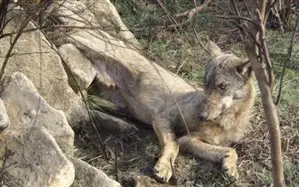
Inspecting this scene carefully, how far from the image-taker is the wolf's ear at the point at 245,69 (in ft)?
18.6

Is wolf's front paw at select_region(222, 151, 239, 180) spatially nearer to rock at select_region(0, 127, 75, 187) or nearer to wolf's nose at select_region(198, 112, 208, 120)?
wolf's nose at select_region(198, 112, 208, 120)

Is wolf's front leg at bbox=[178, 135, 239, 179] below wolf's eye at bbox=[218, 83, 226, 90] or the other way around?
below

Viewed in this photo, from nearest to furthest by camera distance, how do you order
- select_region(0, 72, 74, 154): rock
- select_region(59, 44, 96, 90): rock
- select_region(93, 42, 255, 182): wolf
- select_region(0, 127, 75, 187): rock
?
select_region(0, 127, 75, 187): rock
select_region(0, 72, 74, 154): rock
select_region(93, 42, 255, 182): wolf
select_region(59, 44, 96, 90): rock

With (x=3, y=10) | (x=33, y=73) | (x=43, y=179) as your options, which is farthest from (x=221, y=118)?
(x=3, y=10)

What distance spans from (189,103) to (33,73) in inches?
55.5

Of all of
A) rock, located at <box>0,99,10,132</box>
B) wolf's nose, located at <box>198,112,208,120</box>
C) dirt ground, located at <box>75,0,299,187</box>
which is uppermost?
rock, located at <box>0,99,10,132</box>

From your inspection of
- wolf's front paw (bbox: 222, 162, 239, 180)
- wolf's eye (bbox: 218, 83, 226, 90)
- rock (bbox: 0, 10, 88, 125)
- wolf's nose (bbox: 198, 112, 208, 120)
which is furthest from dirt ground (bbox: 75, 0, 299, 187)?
wolf's eye (bbox: 218, 83, 226, 90)

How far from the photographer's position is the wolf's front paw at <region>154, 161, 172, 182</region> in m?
5.12

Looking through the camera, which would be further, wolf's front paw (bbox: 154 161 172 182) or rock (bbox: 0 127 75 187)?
wolf's front paw (bbox: 154 161 172 182)

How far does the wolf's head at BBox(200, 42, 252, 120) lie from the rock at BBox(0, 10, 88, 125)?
1028 millimetres

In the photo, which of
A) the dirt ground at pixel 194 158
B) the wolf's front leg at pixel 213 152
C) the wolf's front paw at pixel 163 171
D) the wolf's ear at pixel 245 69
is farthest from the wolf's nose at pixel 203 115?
the wolf's front paw at pixel 163 171

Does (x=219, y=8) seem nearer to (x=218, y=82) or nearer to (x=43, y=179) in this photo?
(x=218, y=82)

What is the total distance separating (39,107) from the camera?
4816 mm

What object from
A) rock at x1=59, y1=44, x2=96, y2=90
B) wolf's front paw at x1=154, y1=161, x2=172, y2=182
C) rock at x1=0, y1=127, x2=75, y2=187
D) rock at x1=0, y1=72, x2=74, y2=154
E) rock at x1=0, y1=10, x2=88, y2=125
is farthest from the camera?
rock at x1=59, y1=44, x2=96, y2=90
